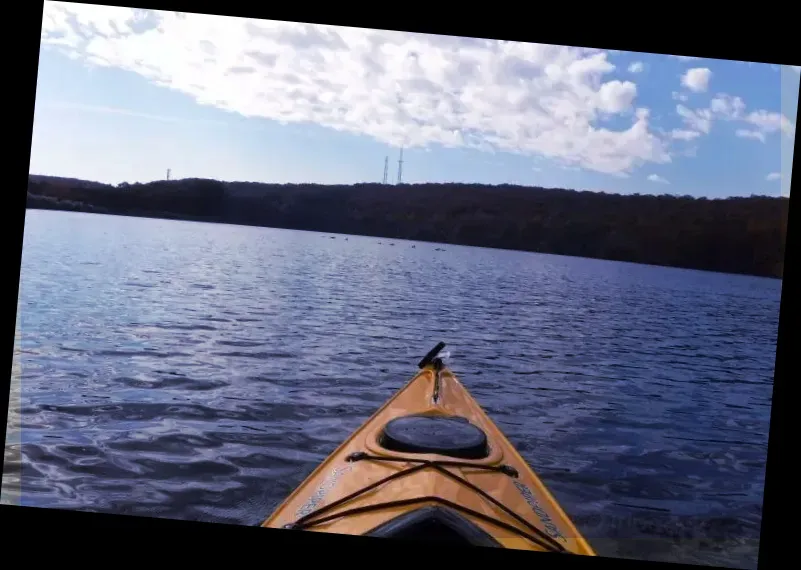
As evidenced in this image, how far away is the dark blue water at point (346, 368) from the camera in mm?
2355

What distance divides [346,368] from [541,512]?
5.37 feet

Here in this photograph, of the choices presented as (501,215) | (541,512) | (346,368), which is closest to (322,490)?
(541,512)

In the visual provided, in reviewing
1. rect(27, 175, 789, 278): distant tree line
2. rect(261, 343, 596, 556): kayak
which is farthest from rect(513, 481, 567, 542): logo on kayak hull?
rect(27, 175, 789, 278): distant tree line

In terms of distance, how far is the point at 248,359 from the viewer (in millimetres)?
3010

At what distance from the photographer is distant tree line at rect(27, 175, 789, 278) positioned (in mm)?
2777

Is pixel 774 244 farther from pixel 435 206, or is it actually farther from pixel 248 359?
pixel 248 359

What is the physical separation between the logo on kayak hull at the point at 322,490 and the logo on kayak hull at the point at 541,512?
58 cm

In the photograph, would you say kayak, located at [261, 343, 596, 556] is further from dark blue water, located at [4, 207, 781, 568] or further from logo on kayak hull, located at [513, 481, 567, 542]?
dark blue water, located at [4, 207, 781, 568]

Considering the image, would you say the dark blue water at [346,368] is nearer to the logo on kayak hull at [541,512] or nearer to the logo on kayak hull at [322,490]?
the logo on kayak hull at [322,490]

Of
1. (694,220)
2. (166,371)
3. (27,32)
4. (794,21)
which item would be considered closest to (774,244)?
(694,220)

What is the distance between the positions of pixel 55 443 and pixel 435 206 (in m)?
2.09

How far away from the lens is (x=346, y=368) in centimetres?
321

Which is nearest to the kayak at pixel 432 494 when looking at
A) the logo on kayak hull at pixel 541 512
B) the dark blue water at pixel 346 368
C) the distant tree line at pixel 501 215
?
the logo on kayak hull at pixel 541 512

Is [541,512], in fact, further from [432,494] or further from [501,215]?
[501,215]
